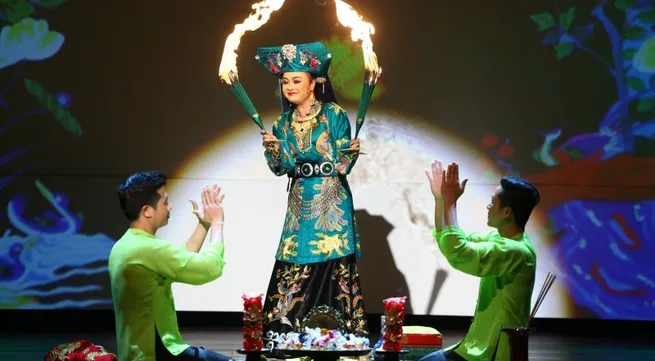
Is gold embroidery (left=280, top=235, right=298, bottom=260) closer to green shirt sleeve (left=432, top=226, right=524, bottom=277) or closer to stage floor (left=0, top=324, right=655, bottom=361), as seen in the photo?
stage floor (left=0, top=324, right=655, bottom=361)

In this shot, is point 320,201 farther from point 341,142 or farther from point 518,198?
point 518,198

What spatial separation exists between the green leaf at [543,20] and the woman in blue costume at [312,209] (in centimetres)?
209

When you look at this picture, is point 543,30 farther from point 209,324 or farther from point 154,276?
point 154,276

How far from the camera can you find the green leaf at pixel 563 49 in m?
6.46

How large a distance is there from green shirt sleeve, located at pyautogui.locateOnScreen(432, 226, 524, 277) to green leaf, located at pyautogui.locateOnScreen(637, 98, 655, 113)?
10.9ft

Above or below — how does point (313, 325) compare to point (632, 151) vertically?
below

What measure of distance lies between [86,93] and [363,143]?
1851 millimetres

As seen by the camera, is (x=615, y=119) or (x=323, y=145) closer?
(x=323, y=145)

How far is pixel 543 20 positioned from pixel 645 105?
892 millimetres

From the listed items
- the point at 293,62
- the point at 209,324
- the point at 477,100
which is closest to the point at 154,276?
the point at 293,62

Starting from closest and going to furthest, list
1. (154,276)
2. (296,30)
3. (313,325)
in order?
(154,276), (313,325), (296,30)

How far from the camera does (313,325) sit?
4.73 meters

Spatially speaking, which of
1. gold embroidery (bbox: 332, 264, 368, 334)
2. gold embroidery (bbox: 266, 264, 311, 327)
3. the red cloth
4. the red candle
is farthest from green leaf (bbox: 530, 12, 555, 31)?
the red cloth

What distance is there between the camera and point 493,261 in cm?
352
